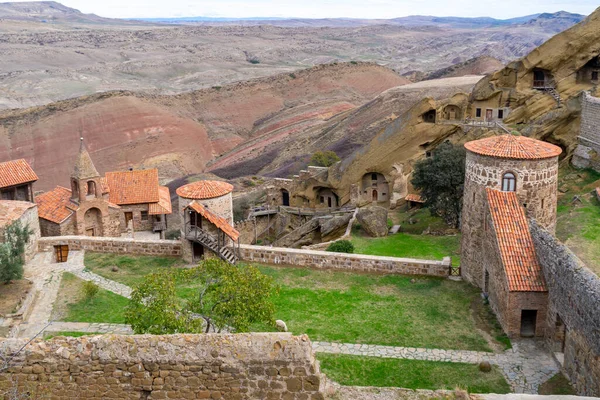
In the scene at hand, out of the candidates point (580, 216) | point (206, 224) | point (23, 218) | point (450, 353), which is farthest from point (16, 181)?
point (580, 216)

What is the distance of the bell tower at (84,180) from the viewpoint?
107 ft

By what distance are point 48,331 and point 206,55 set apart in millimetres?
164407

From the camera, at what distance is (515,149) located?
67.6 ft

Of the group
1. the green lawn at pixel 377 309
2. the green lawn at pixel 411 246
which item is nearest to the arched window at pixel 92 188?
the green lawn at pixel 377 309

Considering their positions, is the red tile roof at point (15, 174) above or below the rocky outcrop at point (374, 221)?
above

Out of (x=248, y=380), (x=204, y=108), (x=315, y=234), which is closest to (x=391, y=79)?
(x=204, y=108)

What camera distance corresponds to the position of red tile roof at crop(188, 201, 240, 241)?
81.0ft

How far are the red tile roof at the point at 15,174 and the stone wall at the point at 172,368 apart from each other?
2736 centimetres

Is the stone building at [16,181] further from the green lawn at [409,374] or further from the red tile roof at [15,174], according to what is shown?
the green lawn at [409,374]

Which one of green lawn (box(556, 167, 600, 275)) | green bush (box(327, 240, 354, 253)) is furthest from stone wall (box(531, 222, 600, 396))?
green bush (box(327, 240, 354, 253))

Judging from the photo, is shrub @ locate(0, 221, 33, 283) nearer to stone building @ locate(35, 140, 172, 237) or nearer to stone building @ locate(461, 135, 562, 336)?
stone building @ locate(35, 140, 172, 237)

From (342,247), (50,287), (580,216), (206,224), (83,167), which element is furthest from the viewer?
(83,167)

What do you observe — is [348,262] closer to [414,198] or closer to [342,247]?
[342,247]

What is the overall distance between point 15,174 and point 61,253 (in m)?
9.43
